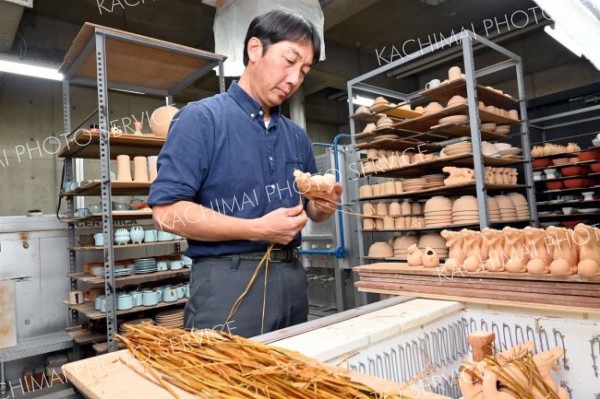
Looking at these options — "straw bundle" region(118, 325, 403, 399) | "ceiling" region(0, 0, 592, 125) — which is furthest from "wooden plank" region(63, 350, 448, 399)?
"ceiling" region(0, 0, 592, 125)

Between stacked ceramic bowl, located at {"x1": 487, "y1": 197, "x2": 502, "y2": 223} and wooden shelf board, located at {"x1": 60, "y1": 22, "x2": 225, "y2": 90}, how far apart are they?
268 centimetres

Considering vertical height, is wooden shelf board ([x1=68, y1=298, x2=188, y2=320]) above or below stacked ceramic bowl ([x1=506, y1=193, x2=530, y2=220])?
below

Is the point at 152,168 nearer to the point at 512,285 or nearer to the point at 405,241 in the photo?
the point at 405,241

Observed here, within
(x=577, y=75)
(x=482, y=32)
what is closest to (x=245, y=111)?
(x=482, y=32)

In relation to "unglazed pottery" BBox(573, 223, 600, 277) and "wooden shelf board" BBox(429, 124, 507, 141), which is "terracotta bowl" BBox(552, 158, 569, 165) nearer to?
"wooden shelf board" BBox(429, 124, 507, 141)

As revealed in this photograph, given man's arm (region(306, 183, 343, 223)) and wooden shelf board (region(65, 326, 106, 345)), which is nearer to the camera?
man's arm (region(306, 183, 343, 223))

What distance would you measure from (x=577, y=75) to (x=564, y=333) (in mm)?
7283

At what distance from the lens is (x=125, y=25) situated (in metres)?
5.62

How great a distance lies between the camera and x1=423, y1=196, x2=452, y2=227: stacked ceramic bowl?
364cm

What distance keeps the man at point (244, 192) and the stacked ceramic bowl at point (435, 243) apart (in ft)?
8.29

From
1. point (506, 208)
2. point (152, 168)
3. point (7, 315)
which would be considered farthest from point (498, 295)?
point (7, 315)

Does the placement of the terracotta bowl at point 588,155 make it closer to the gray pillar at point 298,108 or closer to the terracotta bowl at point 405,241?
the terracotta bowl at point 405,241

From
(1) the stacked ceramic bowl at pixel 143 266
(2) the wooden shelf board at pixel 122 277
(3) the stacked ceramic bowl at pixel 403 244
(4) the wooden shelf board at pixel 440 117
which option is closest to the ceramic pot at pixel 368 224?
(3) the stacked ceramic bowl at pixel 403 244

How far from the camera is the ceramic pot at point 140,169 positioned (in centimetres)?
328
